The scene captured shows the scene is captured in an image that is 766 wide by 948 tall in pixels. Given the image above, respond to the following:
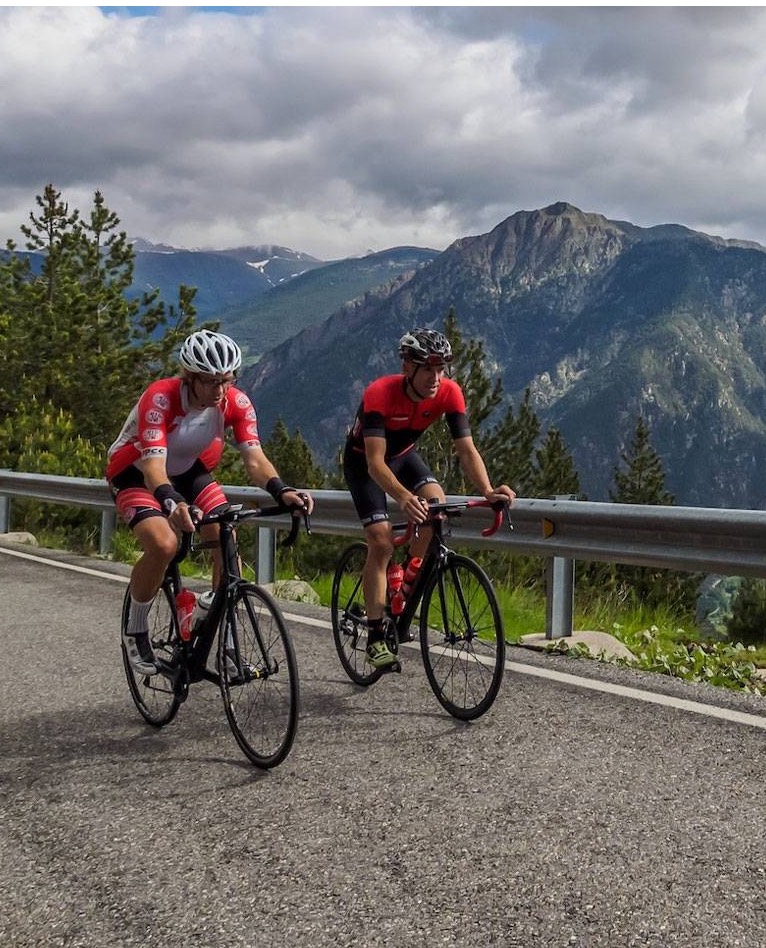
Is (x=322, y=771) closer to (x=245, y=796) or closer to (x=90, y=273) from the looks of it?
(x=245, y=796)

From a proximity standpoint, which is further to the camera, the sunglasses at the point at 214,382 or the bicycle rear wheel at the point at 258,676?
the sunglasses at the point at 214,382

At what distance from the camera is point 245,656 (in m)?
4.42

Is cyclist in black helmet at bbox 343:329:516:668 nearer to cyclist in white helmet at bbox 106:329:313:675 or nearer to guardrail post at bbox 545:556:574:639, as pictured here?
cyclist in white helmet at bbox 106:329:313:675

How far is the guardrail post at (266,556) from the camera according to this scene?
377 inches

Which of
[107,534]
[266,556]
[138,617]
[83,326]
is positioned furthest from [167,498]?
[83,326]

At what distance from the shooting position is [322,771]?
4.25 metres

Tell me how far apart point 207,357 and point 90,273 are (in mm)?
37662

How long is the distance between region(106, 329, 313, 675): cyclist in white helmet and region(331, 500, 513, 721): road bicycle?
973 mm

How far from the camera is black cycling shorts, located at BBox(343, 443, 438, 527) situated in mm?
5879

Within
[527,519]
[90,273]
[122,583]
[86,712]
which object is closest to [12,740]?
[86,712]

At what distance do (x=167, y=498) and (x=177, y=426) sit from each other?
2.30 feet

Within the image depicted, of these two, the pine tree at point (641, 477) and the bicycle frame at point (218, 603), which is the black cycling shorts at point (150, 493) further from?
the pine tree at point (641, 477)

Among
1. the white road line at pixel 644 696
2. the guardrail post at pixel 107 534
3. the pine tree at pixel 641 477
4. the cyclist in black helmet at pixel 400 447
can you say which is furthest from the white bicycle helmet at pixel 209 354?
the pine tree at pixel 641 477

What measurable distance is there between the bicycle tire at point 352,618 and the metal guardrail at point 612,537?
1519mm
